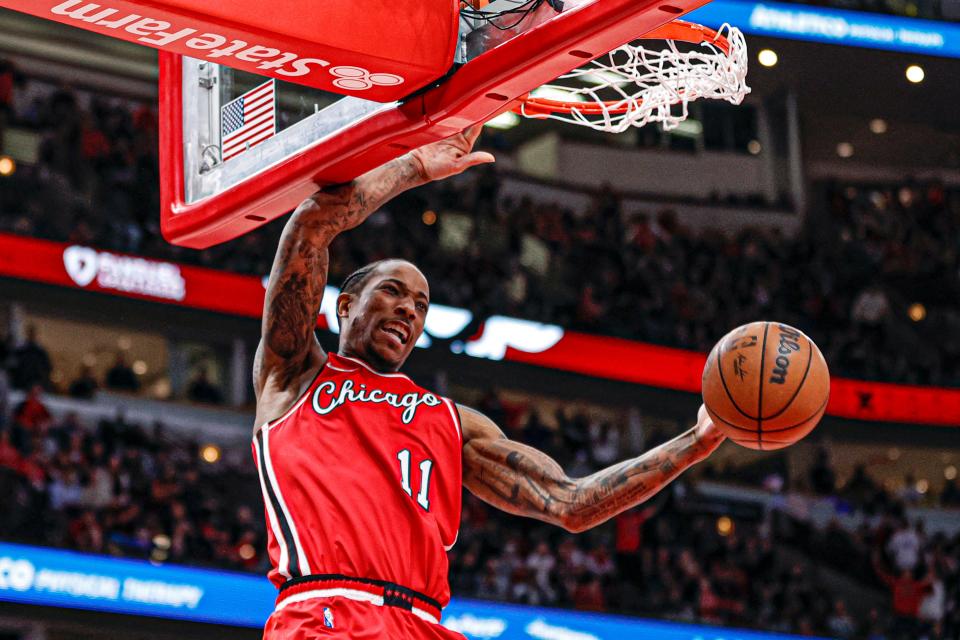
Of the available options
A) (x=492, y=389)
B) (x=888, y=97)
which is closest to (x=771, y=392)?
(x=492, y=389)

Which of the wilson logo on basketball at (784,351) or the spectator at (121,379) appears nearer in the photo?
the wilson logo on basketball at (784,351)

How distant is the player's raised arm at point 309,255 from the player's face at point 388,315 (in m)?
0.15

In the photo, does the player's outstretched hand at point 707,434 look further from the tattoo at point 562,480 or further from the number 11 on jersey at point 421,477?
the number 11 on jersey at point 421,477

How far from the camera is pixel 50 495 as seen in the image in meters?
12.1

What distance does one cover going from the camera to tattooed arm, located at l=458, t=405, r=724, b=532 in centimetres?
411

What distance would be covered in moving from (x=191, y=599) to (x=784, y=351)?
920 centimetres

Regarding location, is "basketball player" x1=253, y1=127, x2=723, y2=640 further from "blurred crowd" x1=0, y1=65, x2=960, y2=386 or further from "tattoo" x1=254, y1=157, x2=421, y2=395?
"blurred crowd" x1=0, y1=65, x2=960, y2=386

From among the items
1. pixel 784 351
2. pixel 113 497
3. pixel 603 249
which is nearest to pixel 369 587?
pixel 784 351

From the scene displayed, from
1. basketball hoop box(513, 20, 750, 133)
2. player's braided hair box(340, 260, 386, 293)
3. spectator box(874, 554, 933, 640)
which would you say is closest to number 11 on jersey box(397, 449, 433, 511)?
player's braided hair box(340, 260, 386, 293)

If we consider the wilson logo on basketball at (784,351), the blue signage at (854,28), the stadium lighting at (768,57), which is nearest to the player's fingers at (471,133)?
the wilson logo on basketball at (784,351)

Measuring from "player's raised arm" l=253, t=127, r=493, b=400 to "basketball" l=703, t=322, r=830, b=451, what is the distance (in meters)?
0.91

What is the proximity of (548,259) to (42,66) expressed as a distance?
6.92 m

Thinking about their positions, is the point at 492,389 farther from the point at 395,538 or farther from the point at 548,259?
the point at 395,538

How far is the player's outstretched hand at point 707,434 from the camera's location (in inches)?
→ 161
